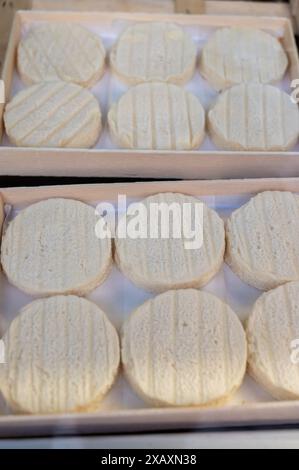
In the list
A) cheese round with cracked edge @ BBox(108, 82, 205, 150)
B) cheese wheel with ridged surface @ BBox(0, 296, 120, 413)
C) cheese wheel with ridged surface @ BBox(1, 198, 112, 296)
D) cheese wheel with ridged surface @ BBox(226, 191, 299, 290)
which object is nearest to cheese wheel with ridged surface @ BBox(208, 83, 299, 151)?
cheese round with cracked edge @ BBox(108, 82, 205, 150)

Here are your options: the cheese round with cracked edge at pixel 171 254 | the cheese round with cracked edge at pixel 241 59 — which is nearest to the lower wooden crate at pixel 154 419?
the cheese round with cracked edge at pixel 171 254

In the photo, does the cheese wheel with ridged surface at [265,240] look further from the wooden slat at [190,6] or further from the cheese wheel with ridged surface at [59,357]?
the wooden slat at [190,6]

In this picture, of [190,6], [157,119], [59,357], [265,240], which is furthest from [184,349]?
[190,6]

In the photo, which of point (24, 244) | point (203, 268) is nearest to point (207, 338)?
point (203, 268)

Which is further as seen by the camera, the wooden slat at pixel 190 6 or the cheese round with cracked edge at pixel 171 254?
the wooden slat at pixel 190 6

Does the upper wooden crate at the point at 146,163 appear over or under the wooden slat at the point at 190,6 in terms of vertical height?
under

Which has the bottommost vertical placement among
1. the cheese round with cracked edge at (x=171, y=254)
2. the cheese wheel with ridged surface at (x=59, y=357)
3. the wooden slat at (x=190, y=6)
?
the cheese wheel with ridged surface at (x=59, y=357)
